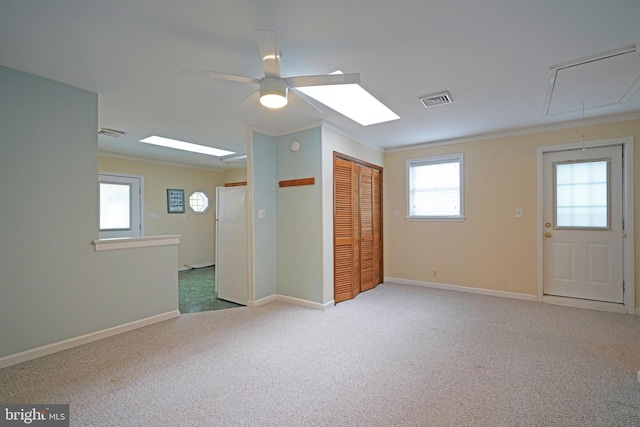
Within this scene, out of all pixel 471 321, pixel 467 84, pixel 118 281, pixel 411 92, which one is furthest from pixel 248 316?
pixel 467 84

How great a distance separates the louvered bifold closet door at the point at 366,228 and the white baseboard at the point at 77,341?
2.70 meters

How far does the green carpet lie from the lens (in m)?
3.89

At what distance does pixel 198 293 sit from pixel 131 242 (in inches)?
71.6

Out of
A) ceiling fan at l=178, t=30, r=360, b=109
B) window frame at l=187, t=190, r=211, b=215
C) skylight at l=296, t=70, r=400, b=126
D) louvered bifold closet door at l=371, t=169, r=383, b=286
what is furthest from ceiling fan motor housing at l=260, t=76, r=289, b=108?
window frame at l=187, t=190, r=211, b=215

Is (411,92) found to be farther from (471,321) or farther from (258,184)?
(471,321)

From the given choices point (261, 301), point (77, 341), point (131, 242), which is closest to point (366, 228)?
point (261, 301)

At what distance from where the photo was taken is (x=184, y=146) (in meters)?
4.99

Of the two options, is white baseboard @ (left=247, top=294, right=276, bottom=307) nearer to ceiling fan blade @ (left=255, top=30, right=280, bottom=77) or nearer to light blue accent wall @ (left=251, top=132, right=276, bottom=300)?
light blue accent wall @ (left=251, top=132, right=276, bottom=300)

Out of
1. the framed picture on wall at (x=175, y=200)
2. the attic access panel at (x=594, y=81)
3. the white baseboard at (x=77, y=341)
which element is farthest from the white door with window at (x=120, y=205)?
the attic access panel at (x=594, y=81)

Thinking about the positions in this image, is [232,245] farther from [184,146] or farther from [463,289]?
[463,289]

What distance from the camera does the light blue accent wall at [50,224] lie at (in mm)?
2299

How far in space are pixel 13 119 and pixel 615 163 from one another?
628 centimetres

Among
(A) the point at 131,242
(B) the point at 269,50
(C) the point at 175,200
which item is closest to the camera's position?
(B) the point at 269,50

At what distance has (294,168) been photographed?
12.8 ft
